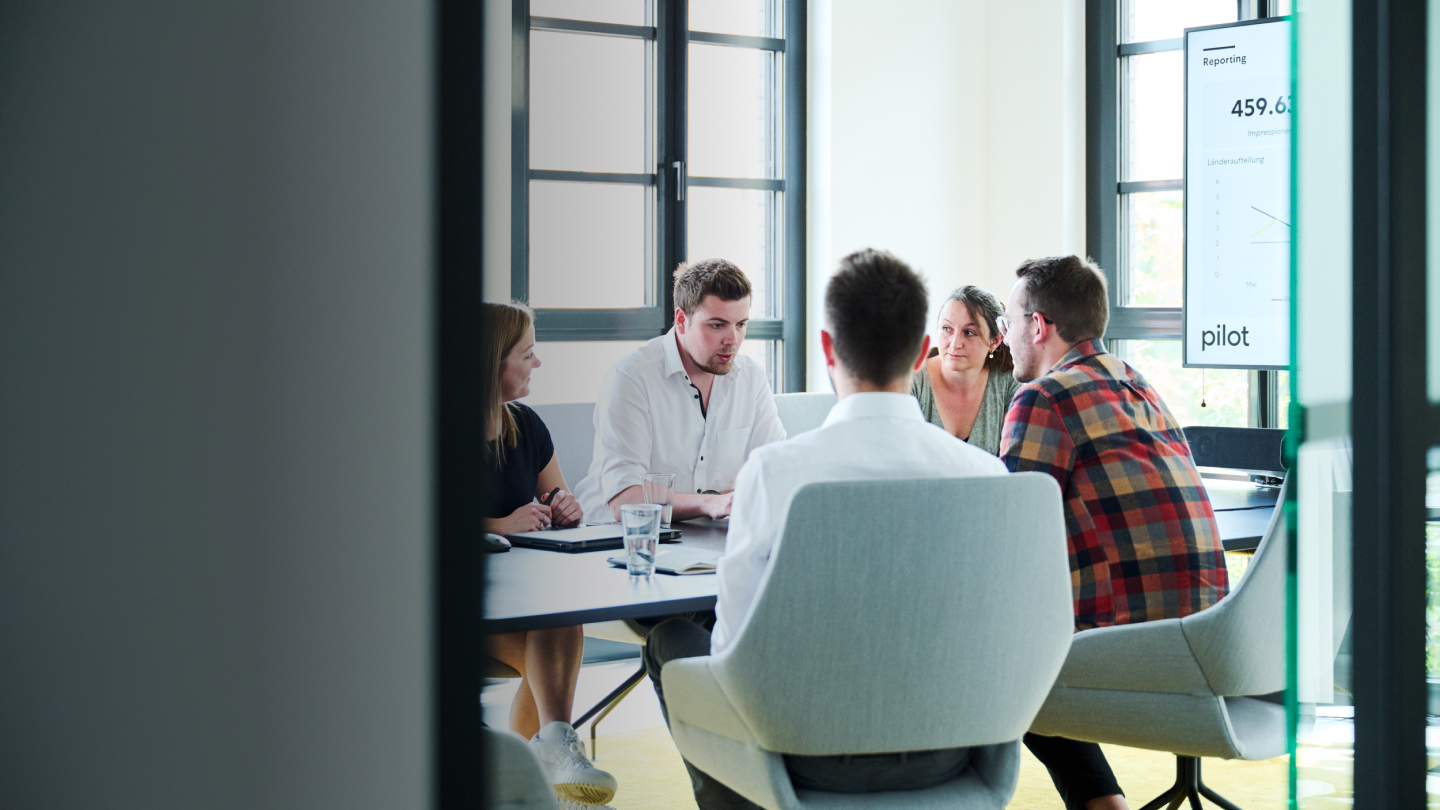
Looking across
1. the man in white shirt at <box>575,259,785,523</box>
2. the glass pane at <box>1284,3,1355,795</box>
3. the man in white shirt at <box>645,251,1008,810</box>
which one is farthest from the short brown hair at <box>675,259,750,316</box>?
the glass pane at <box>1284,3,1355,795</box>

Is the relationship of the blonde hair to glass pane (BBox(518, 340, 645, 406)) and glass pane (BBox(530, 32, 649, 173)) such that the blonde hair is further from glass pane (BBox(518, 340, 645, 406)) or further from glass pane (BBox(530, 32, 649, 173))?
glass pane (BBox(530, 32, 649, 173))

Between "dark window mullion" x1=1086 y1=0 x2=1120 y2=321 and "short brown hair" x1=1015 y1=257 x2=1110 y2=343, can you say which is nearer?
"short brown hair" x1=1015 y1=257 x2=1110 y2=343

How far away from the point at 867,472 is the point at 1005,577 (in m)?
0.28

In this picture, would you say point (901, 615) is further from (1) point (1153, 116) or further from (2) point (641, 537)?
(1) point (1153, 116)

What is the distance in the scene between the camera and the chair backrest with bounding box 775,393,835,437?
4.12 m

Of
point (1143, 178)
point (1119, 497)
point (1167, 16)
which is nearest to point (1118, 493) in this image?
point (1119, 497)

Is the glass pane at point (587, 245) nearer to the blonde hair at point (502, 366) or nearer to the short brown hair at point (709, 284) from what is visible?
the short brown hair at point (709, 284)

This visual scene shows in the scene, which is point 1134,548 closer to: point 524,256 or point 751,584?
point 751,584

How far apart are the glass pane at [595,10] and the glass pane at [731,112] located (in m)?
0.28

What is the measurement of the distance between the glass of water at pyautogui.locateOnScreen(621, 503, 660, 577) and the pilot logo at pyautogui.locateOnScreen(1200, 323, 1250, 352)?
322 cm

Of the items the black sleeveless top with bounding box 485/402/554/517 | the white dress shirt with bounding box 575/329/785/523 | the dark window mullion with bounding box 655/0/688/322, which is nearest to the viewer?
the black sleeveless top with bounding box 485/402/554/517

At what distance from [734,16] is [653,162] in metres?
0.75

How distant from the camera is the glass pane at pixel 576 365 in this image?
475 centimetres

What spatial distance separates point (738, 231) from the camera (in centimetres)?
525
